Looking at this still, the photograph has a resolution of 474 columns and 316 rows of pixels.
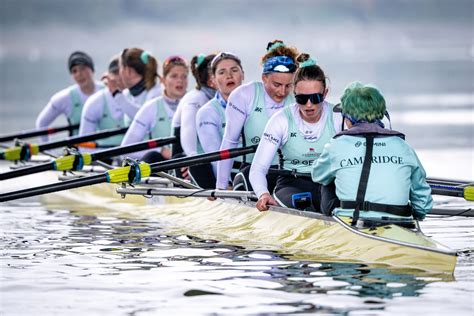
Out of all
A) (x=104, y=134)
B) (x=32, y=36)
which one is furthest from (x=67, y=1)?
(x=104, y=134)

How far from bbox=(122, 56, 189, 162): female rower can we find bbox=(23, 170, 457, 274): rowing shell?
2.46 feet

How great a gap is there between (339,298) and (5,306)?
2.17 m

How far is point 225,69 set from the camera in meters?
14.6

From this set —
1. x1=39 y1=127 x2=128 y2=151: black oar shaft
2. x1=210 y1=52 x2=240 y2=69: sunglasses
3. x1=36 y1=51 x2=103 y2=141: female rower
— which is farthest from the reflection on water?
x1=36 y1=51 x2=103 y2=141: female rower

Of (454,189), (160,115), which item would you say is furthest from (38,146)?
(454,189)

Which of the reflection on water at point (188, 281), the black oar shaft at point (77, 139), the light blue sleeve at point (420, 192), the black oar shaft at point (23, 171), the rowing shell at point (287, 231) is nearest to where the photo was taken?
the reflection on water at point (188, 281)

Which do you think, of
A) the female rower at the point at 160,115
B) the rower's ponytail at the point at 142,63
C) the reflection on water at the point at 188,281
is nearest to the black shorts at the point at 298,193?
the reflection on water at the point at 188,281

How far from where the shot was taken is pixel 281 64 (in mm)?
12945

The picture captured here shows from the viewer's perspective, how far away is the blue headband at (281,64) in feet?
42.4

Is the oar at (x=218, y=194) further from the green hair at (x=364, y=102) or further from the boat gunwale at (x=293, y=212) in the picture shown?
the green hair at (x=364, y=102)

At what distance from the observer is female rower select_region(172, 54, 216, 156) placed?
15531 millimetres

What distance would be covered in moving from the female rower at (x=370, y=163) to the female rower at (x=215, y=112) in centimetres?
389

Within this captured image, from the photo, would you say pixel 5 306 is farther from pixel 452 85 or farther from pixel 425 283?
pixel 452 85

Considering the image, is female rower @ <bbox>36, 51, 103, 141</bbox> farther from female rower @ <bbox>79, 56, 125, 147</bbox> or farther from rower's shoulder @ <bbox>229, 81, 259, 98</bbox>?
rower's shoulder @ <bbox>229, 81, 259, 98</bbox>
